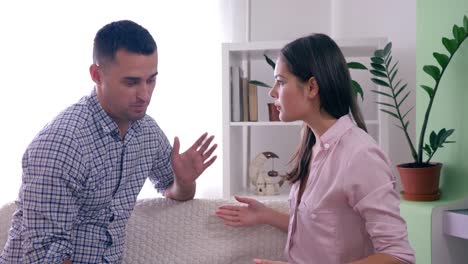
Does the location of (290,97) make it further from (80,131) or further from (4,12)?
(4,12)

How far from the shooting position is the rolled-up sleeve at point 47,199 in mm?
1302

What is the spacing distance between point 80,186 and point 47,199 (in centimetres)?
9

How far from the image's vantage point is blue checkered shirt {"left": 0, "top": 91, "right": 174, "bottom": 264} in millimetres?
1307

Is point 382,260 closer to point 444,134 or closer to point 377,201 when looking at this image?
point 377,201

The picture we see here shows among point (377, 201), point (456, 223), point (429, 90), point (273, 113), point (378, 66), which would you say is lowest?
point (456, 223)

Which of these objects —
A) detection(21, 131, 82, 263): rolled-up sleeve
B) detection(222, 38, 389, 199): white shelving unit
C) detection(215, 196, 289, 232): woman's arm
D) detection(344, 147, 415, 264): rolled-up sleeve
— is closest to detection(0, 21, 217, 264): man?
detection(21, 131, 82, 263): rolled-up sleeve

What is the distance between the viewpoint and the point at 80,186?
A: 53.6 inches

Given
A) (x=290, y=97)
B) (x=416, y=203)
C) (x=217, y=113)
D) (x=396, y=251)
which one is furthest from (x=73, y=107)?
(x=217, y=113)

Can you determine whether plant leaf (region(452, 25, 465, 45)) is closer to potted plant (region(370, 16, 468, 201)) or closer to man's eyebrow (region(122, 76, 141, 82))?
potted plant (region(370, 16, 468, 201))

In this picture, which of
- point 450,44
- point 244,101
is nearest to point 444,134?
point 450,44

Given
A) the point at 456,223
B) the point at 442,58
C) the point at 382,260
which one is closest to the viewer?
the point at 382,260

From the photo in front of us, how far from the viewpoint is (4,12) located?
9.59 ft

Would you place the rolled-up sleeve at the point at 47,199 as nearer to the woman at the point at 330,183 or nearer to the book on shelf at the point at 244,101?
the woman at the point at 330,183

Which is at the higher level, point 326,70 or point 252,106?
point 326,70
